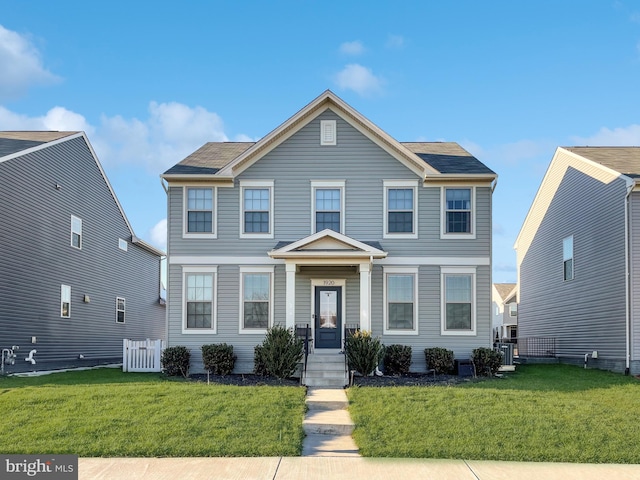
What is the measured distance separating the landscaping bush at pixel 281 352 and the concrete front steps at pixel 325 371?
1.49 feet

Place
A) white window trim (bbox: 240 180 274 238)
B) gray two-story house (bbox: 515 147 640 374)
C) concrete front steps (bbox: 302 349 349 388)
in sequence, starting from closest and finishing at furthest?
concrete front steps (bbox: 302 349 349 388) → gray two-story house (bbox: 515 147 640 374) → white window trim (bbox: 240 180 274 238)

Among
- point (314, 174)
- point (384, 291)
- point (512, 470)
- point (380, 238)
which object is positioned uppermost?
point (314, 174)

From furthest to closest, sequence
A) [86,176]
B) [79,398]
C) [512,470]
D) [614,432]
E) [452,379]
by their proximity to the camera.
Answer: [86,176] < [452,379] < [79,398] < [614,432] < [512,470]

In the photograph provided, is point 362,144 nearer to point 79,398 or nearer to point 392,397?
point 392,397

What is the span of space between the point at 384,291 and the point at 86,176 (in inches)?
467

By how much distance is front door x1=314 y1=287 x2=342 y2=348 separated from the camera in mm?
19344

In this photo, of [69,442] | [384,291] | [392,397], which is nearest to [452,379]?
[384,291]

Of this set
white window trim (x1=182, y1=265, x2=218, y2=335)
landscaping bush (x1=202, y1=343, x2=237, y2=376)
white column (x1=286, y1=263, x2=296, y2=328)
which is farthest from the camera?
white window trim (x1=182, y1=265, x2=218, y2=335)

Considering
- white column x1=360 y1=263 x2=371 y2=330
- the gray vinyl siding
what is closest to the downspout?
the gray vinyl siding

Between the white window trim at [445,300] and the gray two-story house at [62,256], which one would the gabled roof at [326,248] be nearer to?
the white window trim at [445,300]

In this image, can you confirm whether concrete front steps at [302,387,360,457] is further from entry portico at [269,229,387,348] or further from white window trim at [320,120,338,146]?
white window trim at [320,120,338,146]

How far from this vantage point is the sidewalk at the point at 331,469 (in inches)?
346

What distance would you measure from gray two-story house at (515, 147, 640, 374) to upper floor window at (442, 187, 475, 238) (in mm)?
4113

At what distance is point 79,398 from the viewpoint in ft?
41.5
